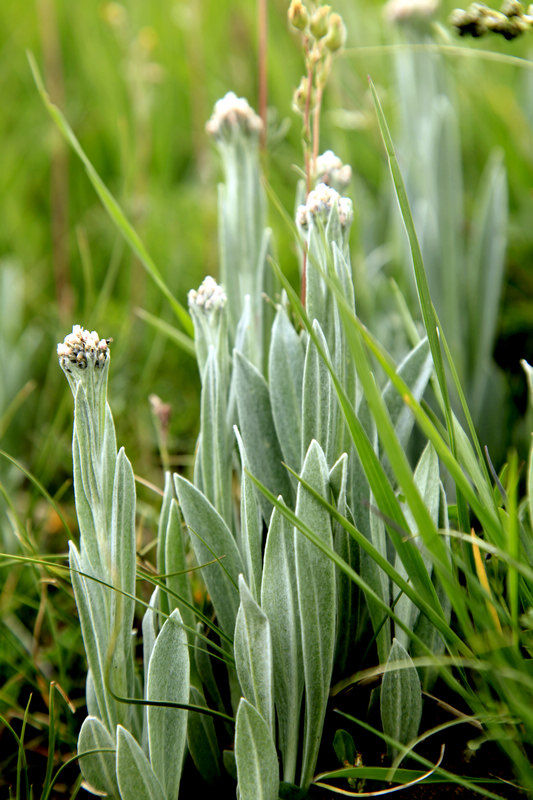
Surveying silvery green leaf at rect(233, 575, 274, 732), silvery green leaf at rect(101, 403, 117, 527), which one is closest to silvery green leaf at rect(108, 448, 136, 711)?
silvery green leaf at rect(101, 403, 117, 527)

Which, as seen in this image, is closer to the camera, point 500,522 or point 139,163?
point 500,522

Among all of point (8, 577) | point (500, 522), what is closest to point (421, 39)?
point (500, 522)

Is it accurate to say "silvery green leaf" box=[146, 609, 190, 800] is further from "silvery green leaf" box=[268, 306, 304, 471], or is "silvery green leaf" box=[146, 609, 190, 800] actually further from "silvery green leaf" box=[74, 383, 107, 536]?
"silvery green leaf" box=[268, 306, 304, 471]

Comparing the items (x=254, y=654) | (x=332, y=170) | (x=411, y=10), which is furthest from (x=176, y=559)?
(x=411, y=10)

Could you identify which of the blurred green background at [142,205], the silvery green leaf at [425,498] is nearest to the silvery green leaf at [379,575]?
the silvery green leaf at [425,498]

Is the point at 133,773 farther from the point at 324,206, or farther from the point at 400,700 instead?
the point at 324,206

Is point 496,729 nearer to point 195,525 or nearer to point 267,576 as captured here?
point 267,576
